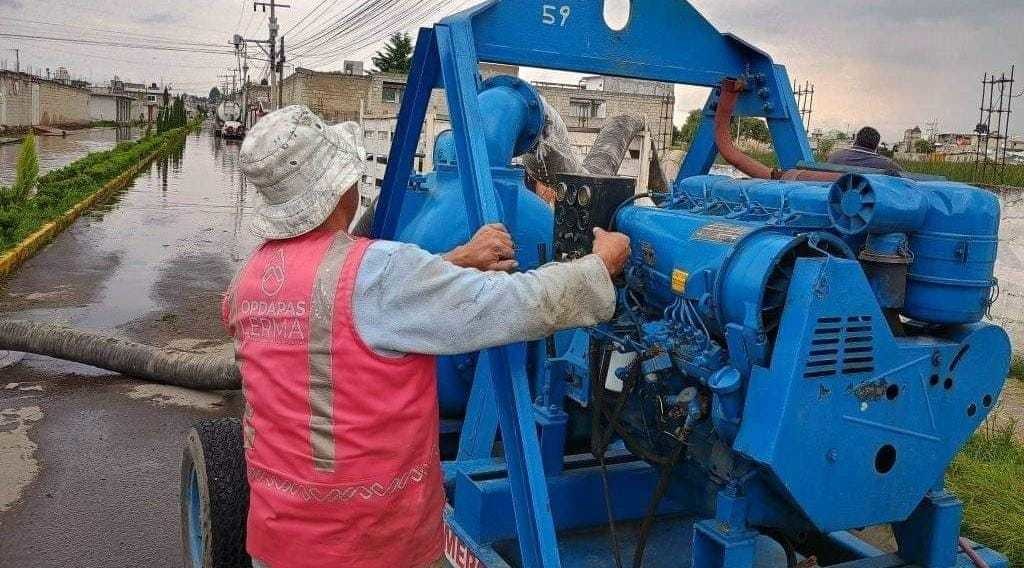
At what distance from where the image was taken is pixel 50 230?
13.0m

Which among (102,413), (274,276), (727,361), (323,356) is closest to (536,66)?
(727,361)

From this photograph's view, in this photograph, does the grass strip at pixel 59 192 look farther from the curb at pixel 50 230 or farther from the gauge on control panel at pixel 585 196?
the gauge on control panel at pixel 585 196

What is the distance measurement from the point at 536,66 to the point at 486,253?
115cm

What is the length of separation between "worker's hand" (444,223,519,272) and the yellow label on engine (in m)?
0.62

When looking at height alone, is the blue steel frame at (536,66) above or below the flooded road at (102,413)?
above

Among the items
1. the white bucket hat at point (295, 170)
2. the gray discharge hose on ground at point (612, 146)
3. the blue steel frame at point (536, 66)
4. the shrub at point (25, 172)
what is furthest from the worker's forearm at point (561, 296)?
the shrub at point (25, 172)

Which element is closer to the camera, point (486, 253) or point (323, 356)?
point (323, 356)

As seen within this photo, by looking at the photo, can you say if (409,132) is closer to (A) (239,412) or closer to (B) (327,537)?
(B) (327,537)

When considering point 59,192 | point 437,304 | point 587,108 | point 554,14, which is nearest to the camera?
point 437,304

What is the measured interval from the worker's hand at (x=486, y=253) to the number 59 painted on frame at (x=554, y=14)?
1148mm

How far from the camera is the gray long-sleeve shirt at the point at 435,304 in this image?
200 centimetres

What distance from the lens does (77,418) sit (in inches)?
232

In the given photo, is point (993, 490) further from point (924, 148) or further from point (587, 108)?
point (587, 108)

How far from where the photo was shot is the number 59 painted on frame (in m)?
3.17
